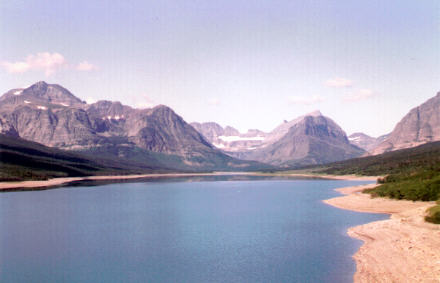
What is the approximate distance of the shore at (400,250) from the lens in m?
57.8

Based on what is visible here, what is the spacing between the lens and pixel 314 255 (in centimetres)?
7450

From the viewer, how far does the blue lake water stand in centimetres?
6475

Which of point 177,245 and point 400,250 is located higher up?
point 400,250

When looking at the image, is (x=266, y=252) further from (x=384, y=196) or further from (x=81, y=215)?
(x=384, y=196)

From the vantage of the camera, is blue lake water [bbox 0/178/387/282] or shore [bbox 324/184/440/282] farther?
blue lake water [bbox 0/178/387/282]

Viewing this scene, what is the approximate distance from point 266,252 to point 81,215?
74.9m

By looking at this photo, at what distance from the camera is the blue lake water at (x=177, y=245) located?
64750mm

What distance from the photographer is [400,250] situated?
70.2m

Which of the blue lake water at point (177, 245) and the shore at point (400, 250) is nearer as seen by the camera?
the shore at point (400, 250)

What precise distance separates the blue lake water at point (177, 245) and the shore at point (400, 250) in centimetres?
270

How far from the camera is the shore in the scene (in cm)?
5781

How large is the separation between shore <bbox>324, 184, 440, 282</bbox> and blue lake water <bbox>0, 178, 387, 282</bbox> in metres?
2.70

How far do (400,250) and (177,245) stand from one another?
134 feet

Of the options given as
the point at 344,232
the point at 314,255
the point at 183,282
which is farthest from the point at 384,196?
the point at 183,282
